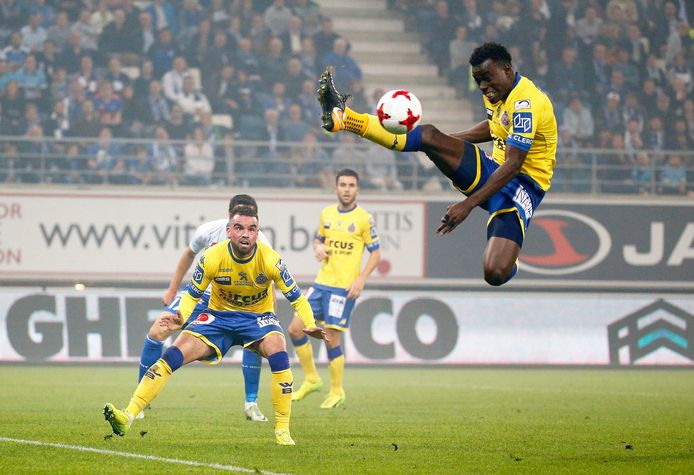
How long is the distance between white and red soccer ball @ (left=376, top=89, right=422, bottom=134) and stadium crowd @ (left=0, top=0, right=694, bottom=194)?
9.52 m

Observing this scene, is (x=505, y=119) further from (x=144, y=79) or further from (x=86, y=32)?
(x=86, y=32)

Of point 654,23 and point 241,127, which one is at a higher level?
point 654,23

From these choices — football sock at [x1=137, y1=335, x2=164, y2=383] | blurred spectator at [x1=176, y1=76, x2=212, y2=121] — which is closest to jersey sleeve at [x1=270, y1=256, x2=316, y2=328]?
football sock at [x1=137, y1=335, x2=164, y2=383]

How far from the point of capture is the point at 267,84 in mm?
19812

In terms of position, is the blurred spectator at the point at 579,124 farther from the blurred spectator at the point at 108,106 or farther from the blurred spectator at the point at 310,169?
the blurred spectator at the point at 108,106

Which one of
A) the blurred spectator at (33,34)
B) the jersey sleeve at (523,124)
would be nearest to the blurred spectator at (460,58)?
the blurred spectator at (33,34)

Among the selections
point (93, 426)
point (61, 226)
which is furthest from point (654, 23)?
point (93, 426)

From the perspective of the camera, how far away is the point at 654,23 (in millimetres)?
21922

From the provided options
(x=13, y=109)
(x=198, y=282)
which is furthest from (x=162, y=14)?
(x=198, y=282)

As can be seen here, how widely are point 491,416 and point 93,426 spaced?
366 centimetres

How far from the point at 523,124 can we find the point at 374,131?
1068mm

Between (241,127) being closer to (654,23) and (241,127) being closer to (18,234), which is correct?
(18,234)

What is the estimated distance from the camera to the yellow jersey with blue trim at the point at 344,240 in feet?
41.9

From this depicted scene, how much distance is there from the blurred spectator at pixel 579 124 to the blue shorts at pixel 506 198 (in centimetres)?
1167
